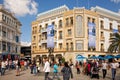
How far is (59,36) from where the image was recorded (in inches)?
2312

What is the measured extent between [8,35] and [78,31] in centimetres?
1555

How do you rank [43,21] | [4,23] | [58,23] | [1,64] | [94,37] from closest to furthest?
[1,64] < [4,23] < [94,37] < [58,23] < [43,21]

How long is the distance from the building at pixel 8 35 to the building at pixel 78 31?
5981 mm

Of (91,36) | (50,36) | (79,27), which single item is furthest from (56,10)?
(91,36)

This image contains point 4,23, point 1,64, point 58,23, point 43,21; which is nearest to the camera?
point 1,64

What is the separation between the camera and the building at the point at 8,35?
51106 mm

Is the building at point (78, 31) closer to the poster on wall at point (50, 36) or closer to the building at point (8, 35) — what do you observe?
the poster on wall at point (50, 36)

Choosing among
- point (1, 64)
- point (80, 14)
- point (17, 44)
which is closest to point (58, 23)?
point (80, 14)

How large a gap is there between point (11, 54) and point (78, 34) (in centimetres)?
1627

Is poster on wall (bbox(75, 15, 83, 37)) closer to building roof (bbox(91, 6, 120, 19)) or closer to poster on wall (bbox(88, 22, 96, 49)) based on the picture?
poster on wall (bbox(88, 22, 96, 49))

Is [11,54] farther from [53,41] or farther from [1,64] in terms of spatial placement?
[1,64]

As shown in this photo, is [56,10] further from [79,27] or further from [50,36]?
[79,27]

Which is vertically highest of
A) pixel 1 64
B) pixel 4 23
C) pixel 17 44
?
pixel 4 23

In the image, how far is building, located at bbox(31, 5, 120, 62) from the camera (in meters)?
54.4
